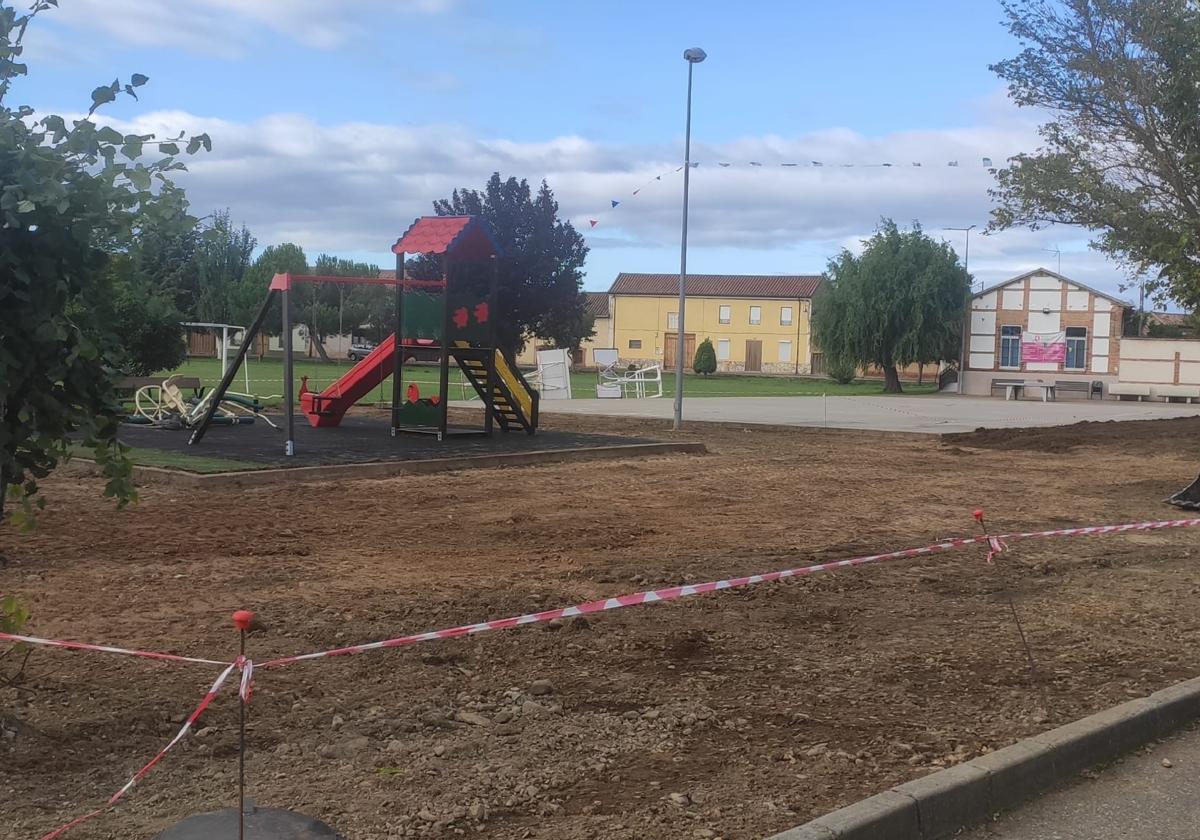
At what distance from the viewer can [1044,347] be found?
61.8 metres

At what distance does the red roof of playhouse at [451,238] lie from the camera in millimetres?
17781

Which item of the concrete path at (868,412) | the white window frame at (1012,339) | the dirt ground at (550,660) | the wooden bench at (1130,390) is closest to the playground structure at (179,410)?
the dirt ground at (550,660)

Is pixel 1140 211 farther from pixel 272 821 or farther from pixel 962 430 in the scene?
pixel 272 821

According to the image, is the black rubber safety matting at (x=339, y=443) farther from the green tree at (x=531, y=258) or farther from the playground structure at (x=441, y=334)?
the green tree at (x=531, y=258)

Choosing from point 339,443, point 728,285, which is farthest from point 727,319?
point 339,443

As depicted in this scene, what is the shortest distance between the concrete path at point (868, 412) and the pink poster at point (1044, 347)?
20.5 m

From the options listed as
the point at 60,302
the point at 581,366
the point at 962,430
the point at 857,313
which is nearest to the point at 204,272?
the point at 581,366

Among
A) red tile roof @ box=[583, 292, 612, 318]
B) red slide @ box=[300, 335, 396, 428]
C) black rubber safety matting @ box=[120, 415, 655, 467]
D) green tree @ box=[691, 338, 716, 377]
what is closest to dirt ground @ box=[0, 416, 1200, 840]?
black rubber safety matting @ box=[120, 415, 655, 467]

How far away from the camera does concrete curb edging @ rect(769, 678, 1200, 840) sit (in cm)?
377

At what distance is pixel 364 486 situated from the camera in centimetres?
1273

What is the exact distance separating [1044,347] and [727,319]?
102 ft

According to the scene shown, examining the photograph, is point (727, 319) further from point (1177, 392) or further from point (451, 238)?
point (451, 238)

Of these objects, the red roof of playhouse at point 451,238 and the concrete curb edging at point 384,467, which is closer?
the concrete curb edging at point 384,467

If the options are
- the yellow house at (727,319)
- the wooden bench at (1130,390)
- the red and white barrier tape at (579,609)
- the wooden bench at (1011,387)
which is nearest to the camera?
the red and white barrier tape at (579,609)
